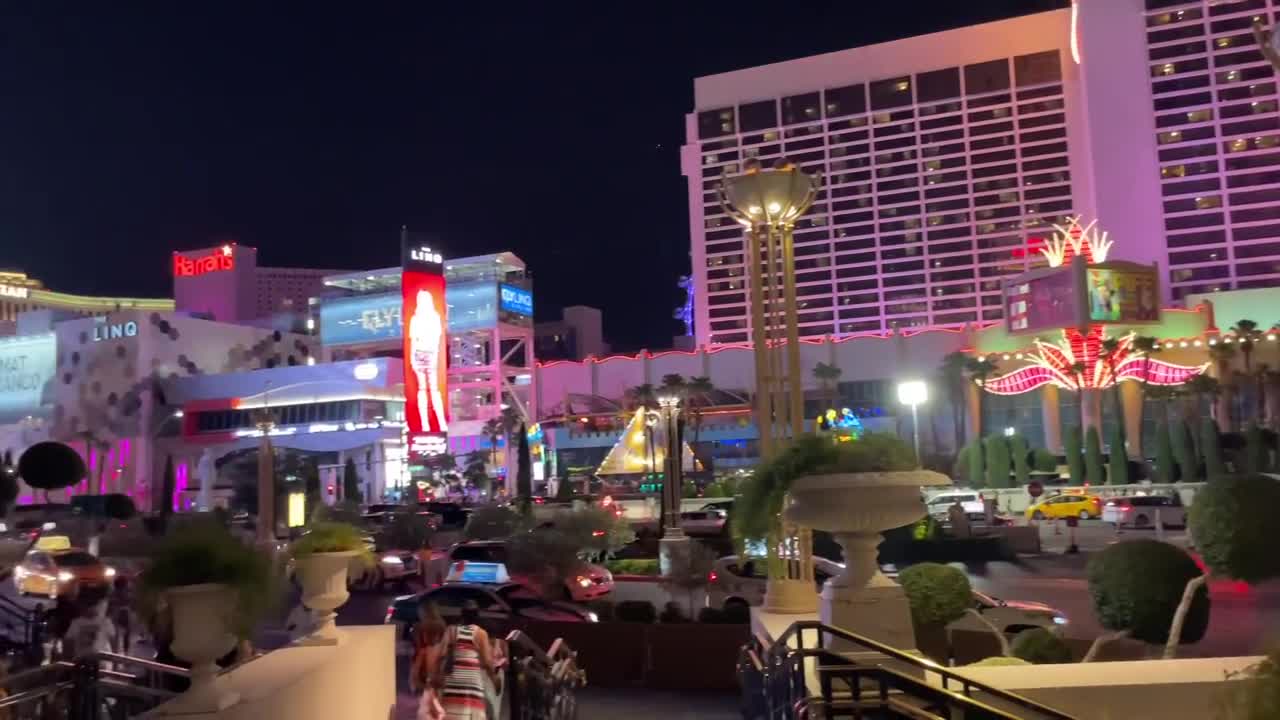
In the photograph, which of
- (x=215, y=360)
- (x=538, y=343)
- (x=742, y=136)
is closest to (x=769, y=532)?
(x=215, y=360)

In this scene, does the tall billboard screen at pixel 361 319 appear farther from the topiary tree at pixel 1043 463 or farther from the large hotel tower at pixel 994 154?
the topiary tree at pixel 1043 463

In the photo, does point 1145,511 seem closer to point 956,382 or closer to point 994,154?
point 956,382

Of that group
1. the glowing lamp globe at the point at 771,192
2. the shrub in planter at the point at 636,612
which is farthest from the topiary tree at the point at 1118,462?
the glowing lamp globe at the point at 771,192

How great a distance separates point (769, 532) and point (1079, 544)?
2568 centimetres

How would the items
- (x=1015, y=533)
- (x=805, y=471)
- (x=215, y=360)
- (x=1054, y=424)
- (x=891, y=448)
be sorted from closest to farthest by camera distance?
(x=891, y=448) → (x=805, y=471) → (x=1015, y=533) → (x=1054, y=424) → (x=215, y=360)

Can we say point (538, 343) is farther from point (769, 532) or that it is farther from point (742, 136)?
point (769, 532)

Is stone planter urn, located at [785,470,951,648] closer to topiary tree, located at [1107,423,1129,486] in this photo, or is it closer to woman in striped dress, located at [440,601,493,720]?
woman in striped dress, located at [440,601,493,720]

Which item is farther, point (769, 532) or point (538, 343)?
point (538, 343)

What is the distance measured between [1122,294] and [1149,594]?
2224 inches

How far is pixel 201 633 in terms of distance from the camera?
5.29 meters

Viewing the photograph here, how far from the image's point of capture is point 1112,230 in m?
100

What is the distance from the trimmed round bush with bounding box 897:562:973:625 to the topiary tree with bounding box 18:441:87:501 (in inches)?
587

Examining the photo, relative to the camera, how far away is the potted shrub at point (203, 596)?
208 inches

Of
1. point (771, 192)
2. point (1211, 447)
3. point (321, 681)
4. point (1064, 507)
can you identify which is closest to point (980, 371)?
point (1211, 447)
